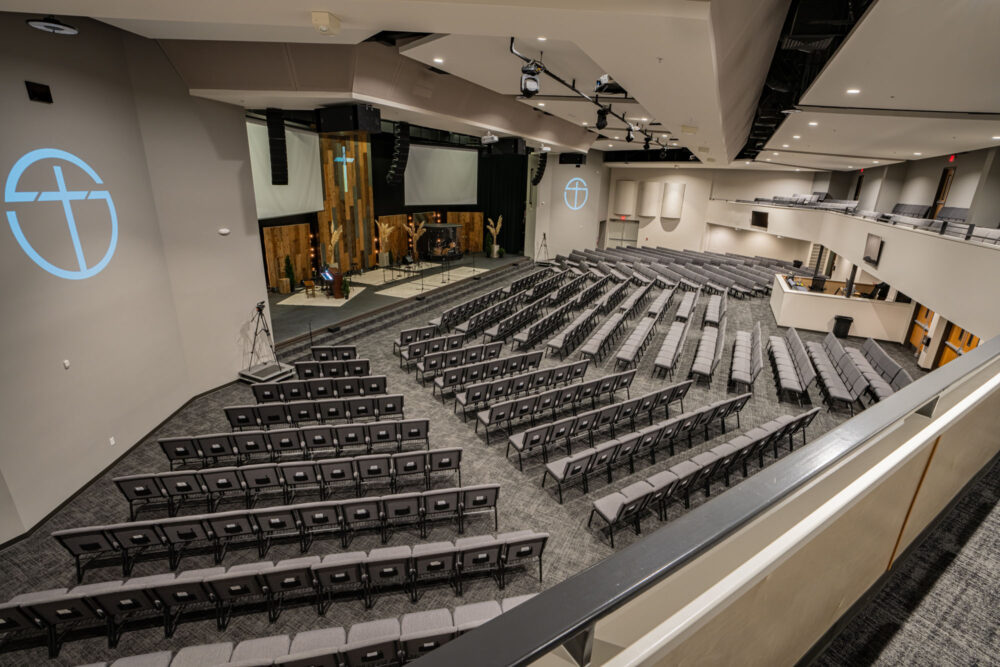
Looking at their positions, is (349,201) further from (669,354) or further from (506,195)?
(669,354)

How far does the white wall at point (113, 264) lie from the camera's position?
5.40 meters

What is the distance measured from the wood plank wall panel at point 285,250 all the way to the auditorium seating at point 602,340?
9585 mm

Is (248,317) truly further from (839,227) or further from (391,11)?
(839,227)

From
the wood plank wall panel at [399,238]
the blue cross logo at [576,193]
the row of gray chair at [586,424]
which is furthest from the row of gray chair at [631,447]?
the blue cross logo at [576,193]

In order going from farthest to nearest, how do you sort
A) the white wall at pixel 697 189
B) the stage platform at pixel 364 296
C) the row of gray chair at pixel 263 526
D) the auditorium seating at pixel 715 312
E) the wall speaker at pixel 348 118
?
the white wall at pixel 697 189 < the auditorium seating at pixel 715 312 < the stage platform at pixel 364 296 < the wall speaker at pixel 348 118 < the row of gray chair at pixel 263 526

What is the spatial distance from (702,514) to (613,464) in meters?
6.06

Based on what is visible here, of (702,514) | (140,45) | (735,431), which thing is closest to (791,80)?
(735,431)

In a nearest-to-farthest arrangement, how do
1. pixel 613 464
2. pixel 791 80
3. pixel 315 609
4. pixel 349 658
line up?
pixel 349 658, pixel 315 609, pixel 613 464, pixel 791 80

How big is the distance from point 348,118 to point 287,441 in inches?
208

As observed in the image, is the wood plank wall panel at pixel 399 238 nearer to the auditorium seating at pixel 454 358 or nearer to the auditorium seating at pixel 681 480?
the auditorium seating at pixel 454 358

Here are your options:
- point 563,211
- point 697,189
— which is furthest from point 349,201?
point 697,189

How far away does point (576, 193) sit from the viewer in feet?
71.5

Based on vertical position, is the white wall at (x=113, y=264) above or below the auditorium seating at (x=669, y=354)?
above

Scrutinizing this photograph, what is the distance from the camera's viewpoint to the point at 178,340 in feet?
26.9
